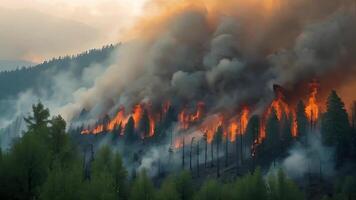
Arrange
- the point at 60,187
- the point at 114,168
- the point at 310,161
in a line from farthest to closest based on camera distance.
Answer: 1. the point at 310,161
2. the point at 114,168
3. the point at 60,187

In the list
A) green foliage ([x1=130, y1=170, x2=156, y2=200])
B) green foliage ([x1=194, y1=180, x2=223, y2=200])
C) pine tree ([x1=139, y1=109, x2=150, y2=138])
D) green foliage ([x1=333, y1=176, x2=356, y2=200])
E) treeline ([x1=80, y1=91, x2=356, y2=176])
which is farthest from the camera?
pine tree ([x1=139, y1=109, x2=150, y2=138])

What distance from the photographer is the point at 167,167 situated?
148 metres

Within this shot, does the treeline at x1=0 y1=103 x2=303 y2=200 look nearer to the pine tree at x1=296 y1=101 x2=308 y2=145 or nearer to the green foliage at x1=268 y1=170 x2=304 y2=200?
the green foliage at x1=268 y1=170 x2=304 y2=200

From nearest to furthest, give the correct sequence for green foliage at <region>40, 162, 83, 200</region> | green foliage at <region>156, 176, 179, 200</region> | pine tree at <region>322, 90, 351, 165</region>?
green foliage at <region>40, 162, 83, 200</region>, green foliage at <region>156, 176, 179, 200</region>, pine tree at <region>322, 90, 351, 165</region>

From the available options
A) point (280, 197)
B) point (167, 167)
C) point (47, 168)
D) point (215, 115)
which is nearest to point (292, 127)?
point (167, 167)

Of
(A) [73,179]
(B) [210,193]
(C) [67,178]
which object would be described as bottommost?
(B) [210,193]

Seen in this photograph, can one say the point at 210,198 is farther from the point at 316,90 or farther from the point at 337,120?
the point at 316,90

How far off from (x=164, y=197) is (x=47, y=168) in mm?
18658

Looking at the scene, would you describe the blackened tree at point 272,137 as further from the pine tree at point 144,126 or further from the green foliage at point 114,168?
the green foliage at point 114,168

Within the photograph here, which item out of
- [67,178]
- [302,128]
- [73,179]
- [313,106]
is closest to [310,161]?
[302,128]

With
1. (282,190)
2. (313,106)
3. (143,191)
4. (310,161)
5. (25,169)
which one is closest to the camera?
(25,169)

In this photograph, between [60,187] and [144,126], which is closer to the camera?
[60,187]

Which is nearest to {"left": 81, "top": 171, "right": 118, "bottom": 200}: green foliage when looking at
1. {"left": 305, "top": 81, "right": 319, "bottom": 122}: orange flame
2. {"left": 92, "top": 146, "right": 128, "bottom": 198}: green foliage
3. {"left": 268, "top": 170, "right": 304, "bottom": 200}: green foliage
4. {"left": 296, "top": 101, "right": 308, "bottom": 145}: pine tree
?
A: {"left": 92, "top": 146, "right": 128, "bottom": 198}: green foliage

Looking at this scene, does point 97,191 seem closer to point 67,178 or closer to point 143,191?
point 67,178
